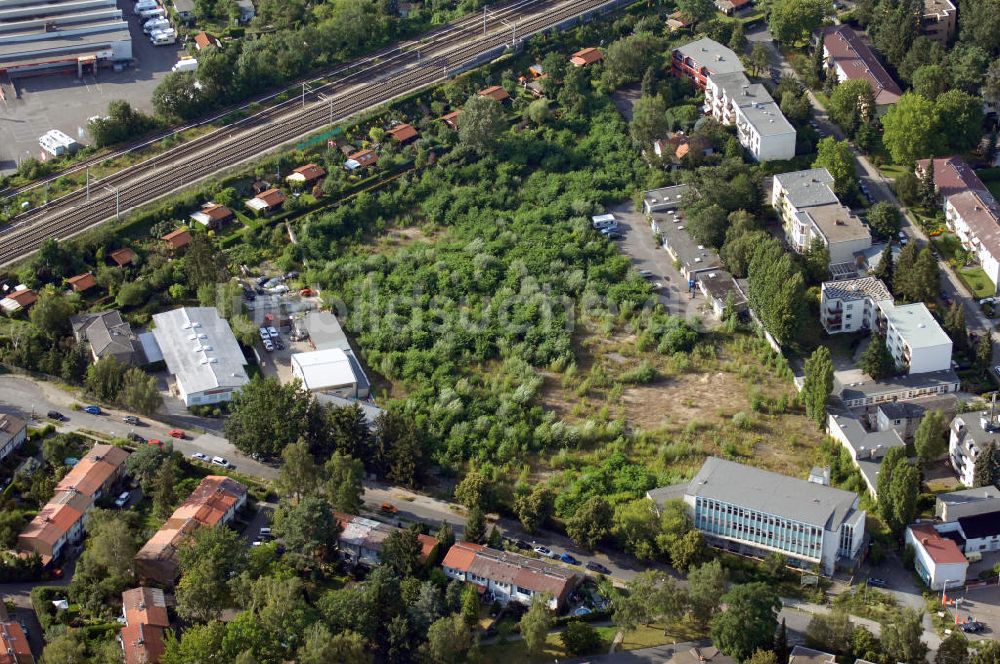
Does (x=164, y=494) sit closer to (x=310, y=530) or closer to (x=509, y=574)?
(x=310, y=530)

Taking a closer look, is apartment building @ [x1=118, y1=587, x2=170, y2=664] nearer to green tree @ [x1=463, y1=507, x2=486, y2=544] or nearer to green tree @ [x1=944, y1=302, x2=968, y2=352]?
green tree @ [x1=463, y1=507, x2=486, y2=544]

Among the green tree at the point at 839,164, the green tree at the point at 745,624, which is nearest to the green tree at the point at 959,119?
the green tree at the point at 839,164

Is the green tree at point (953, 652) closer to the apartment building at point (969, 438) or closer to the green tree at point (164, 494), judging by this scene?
the apartment building at point (969, 438)

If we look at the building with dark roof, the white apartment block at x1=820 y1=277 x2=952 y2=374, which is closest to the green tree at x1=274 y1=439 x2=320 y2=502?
the building with dark roof

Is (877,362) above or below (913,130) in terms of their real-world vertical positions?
below

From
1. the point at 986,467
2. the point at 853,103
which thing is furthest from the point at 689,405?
the point at 853,103

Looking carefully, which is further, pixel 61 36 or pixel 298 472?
pixel 61 36

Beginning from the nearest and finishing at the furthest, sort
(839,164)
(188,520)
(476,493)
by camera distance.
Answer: (188,520), (476,493), (839,164)
